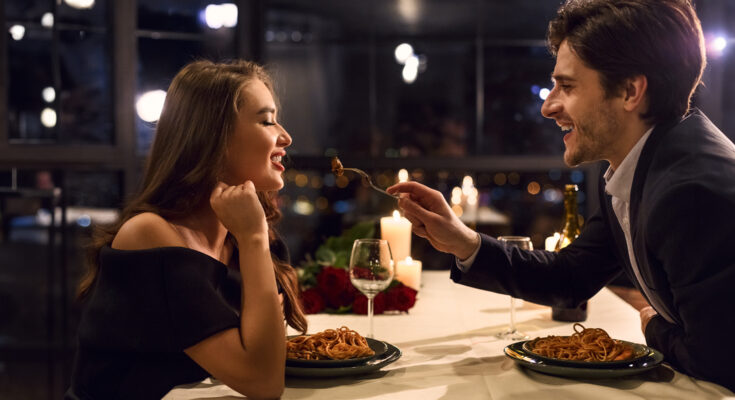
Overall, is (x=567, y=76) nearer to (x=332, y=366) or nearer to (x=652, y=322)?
(x=652, y=322)

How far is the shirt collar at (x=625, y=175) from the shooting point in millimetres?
1530

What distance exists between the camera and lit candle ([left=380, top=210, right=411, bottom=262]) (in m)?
2.27

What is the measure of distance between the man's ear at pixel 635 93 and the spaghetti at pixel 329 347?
2.41 ft

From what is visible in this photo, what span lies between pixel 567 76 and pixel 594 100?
9 cm

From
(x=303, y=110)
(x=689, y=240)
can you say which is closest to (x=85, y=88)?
(x=303, y=110)

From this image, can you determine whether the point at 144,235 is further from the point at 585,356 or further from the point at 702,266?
the point at 702,266

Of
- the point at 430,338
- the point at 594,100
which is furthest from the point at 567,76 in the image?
the point at 430,338

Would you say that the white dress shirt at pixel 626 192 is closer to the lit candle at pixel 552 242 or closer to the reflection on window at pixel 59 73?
the lit candle at pixel 552 242

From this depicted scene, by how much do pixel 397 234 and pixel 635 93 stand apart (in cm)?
93

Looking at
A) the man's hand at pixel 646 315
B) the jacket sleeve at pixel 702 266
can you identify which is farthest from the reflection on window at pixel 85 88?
the jacket sleeve at pixel 702 266

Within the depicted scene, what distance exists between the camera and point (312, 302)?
1.95m

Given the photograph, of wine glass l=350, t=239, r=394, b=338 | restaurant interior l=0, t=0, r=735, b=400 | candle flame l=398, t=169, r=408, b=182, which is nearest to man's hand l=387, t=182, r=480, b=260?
wine glass l=350, t=239, r=394, b=338

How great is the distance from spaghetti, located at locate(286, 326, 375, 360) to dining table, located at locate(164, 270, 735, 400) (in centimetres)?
4

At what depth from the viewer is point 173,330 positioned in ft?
4.19
